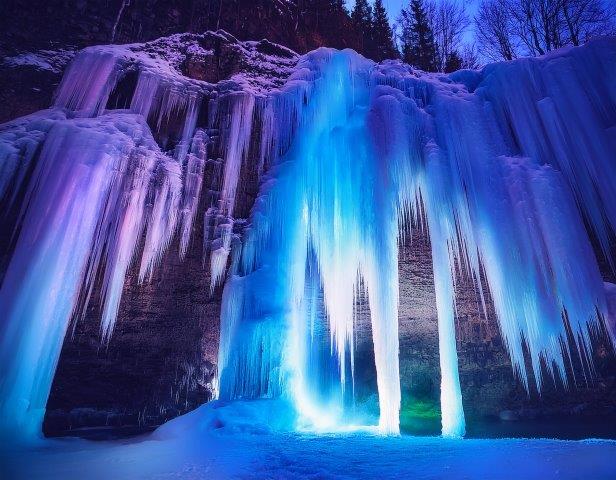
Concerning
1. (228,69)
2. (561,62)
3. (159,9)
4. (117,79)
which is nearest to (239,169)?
(228,69)

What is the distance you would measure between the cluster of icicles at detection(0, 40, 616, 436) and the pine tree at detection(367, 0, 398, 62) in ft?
16.7

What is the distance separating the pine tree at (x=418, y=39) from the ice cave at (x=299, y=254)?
20.7 feet

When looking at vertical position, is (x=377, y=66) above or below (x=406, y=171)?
above

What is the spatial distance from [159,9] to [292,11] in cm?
315

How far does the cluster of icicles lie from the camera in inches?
227

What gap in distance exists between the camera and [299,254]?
8086 mm

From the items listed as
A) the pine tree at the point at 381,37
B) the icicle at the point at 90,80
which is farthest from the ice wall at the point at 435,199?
the pine tree at the point at 381,37

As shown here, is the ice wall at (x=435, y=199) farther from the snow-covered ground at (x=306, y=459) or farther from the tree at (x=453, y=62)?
the tree at (x=453, y=62)

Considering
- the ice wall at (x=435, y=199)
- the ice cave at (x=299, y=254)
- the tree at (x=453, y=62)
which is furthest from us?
the tree at (x=453, y=62)

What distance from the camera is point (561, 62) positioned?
648 cm

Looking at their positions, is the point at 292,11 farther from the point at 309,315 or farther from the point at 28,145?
the point at 309,315

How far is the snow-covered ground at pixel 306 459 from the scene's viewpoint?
A: 2.67 meters

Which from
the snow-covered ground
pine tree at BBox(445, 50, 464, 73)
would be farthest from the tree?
the snow-covered ground

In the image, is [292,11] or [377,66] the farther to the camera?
[292,11]
